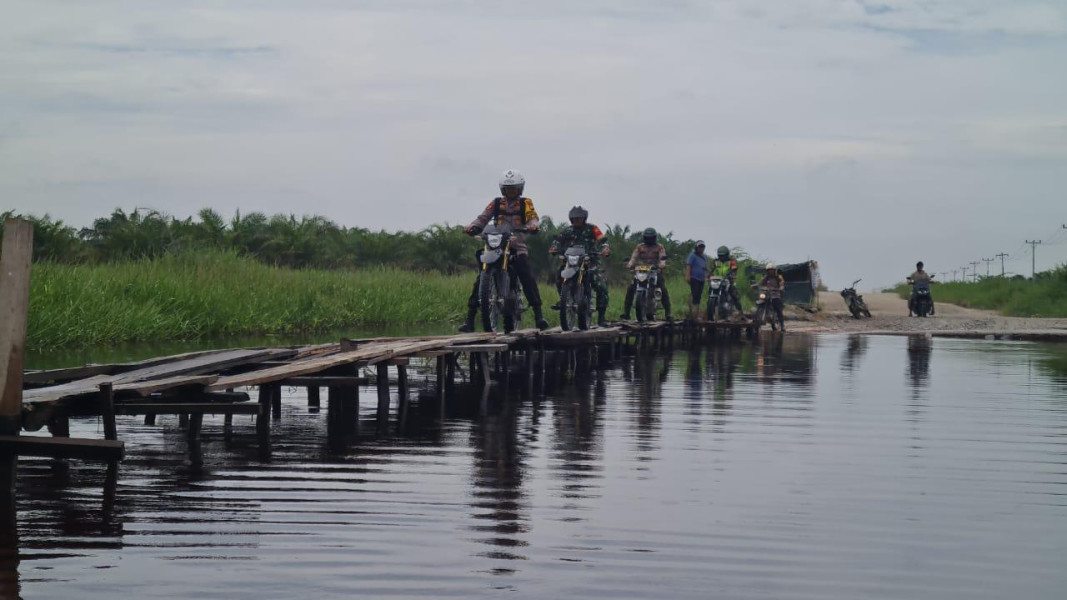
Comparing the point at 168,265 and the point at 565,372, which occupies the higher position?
the point at 168,265

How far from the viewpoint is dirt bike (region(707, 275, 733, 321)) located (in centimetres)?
2897

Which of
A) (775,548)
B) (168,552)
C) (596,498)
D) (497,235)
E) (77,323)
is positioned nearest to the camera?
(168,552)

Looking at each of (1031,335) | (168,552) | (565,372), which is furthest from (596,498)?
(1031,335)

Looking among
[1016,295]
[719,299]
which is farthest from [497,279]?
[1016,295]

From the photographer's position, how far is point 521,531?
699 cm

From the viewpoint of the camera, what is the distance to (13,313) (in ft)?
25.2

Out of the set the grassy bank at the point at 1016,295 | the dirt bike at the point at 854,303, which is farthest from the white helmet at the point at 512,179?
the grassy bank at the point at 1016,295

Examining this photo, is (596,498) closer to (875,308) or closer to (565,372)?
(565,372)

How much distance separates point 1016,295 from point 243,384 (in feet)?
161

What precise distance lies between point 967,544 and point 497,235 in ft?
30.1

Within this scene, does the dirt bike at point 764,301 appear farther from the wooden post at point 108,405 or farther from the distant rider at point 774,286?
the wooden post at point 108,405

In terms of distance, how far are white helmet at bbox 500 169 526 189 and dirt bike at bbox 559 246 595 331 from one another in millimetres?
2686

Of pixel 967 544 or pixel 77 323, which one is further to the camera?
pixel 77 323

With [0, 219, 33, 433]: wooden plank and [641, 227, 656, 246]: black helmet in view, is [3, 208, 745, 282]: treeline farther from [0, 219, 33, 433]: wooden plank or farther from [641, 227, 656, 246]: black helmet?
[0, 219, 33, 433]: wooden plank
